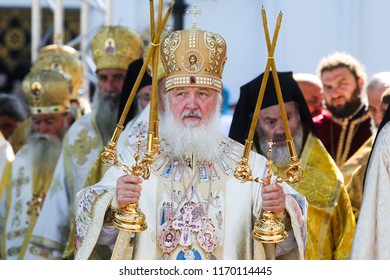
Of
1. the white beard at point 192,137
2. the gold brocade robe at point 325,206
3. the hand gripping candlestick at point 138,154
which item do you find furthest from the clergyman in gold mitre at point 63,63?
the hand gripping candlestick at point 138,154

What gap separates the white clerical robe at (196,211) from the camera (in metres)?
10.0

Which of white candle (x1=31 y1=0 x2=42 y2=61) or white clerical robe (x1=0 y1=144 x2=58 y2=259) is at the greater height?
white candle (x1=31 y1=0 x2=42 y2=61)

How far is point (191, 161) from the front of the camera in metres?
10.2

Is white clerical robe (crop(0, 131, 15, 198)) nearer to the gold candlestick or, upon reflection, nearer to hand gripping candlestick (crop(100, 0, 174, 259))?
hand gripping candlestick (crop(100, 0, 174, 259))

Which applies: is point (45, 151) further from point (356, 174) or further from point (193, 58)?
point (193, 58)

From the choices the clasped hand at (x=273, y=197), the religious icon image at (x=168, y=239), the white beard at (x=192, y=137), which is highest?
the white beard at (x=192, y=137)

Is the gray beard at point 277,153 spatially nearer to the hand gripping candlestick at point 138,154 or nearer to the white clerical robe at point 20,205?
the hand gripping candlestick at point 138,154

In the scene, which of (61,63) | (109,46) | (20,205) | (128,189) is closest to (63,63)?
(61,63)

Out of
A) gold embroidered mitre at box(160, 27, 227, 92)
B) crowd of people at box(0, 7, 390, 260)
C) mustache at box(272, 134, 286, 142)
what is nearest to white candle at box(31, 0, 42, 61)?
crowd of people at box(0, 7, 390, 260)

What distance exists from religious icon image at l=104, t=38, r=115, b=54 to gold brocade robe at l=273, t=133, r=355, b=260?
2919 millimetres

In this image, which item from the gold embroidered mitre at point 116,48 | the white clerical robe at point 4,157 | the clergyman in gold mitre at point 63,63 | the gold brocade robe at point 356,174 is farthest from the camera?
the clergyman in gold mitre at point 63,63

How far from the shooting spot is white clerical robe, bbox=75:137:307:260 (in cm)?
1002

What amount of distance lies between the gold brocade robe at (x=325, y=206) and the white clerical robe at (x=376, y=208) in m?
1.07

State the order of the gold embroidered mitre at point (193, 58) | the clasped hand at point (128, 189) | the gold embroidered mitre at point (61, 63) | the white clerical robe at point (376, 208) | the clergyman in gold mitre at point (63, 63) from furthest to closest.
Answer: the gold embroidered mitre at point (61, 63), the clergyman in gold mitre at point (63, 63), the white clerical robe at point (376, 208), the gold embroidered mitre at point (193, 58), the clasped hand at point (128, 189)
